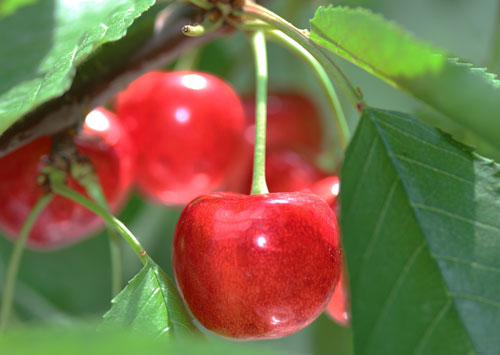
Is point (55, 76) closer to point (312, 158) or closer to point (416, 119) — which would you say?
point (416, 119)

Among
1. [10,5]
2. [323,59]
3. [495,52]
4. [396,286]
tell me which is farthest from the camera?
[495,52]

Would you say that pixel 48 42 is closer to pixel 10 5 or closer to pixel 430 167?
pixel 10 5

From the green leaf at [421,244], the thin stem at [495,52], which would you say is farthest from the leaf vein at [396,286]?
the thin stem at [495,52]

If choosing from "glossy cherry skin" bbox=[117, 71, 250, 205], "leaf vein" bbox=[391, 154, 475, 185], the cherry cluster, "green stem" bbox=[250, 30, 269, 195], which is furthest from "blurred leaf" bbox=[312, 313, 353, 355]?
"leaf vein" bbox=[391, 154, 475, 185]

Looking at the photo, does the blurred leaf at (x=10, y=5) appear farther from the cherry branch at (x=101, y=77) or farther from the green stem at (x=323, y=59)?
the green stem at (x=323, y=59)

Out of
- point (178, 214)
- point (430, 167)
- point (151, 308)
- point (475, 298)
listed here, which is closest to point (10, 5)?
point (151, 308)

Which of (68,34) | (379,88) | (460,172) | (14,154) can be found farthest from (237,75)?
(460,172)
